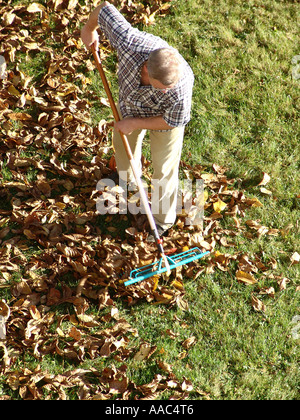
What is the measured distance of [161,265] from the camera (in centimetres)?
405

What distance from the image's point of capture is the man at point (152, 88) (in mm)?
3082

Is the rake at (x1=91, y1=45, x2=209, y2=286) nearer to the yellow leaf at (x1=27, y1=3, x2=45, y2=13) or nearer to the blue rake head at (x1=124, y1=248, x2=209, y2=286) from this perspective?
the blue rake head at (x1=124, y1=248, x2=209, y2=286)

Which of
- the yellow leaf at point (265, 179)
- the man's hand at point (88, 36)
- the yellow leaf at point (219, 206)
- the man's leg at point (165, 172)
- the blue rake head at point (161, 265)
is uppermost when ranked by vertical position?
the man's hand at point (88, 36)

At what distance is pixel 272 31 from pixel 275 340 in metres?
4.12

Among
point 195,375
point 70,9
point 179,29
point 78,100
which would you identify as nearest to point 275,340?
point 195,375

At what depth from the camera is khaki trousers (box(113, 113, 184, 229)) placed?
373cm

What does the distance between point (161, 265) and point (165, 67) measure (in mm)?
1768

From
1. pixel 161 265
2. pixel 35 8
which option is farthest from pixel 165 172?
pixel 35 8

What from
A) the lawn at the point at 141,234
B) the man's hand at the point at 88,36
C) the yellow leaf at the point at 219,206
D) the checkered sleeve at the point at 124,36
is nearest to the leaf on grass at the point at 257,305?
the lawn at the point at 141,234

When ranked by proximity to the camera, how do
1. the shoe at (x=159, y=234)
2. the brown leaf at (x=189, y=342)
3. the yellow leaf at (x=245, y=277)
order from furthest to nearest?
the shoe at (x=159, y=234) < the yellow leaf at (x=245, y=277) < the brown leaf at (x=189, y=342)

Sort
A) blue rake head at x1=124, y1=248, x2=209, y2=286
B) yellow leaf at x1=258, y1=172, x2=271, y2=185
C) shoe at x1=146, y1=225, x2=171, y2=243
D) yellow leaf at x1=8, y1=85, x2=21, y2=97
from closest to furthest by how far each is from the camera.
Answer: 1. blue rake head at x1=124, y1=248, x2=209, y2=286
2. shoe at x1=146, y1=225, x2=171, y2=243
3. yellow leaf at x1=258, y1=172, x2=271, y2=185
4. yellow leaf at x1=8, y1=85, x2=21, y2=97

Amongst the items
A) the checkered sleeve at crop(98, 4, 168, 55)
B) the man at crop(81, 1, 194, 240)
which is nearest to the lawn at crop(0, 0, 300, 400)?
the man at crop(81, 1, 194, 240)

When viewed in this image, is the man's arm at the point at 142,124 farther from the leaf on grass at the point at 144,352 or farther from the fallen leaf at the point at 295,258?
the fallen leaf at the point at 295,258

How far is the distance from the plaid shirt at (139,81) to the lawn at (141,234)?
3.98 ft
